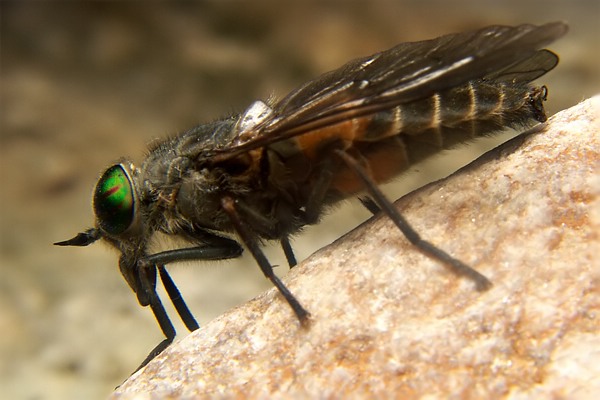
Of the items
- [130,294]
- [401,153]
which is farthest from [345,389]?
[130,294]

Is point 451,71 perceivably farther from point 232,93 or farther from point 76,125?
point 76,125

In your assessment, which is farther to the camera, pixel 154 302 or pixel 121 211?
pixel 154 302

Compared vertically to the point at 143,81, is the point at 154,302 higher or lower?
lower

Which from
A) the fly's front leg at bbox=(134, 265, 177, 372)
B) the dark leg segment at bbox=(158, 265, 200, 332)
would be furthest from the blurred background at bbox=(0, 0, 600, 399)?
the fly's front leg at bbox=(134, 265, 177, 372)

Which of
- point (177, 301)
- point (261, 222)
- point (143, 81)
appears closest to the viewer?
point (261, 222)

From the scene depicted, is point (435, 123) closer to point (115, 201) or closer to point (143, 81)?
point (115, 201)

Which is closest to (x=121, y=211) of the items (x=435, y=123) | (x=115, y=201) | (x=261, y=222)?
(x=115, y=201)
